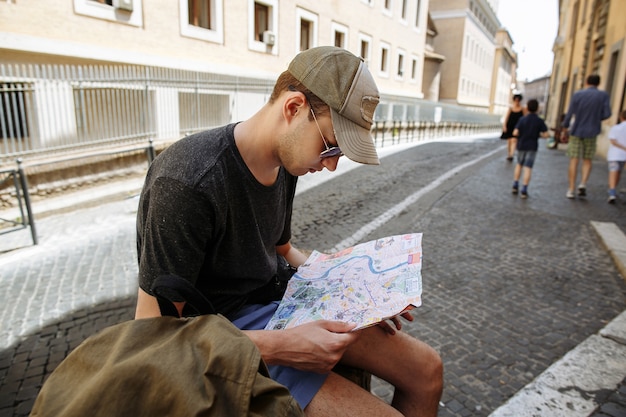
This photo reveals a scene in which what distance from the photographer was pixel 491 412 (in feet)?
7.89

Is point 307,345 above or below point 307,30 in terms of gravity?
below

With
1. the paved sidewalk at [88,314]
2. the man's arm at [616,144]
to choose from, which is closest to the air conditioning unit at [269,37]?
the paved sidewalk at [88,314]

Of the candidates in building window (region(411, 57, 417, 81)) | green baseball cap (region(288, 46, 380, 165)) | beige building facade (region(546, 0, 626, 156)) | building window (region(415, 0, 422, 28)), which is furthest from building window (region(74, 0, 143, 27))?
building window (region(415, 0, 422, 28))

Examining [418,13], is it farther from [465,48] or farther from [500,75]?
[500,75]

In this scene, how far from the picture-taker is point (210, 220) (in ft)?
4.67

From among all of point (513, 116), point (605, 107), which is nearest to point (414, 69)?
point (513, 116)

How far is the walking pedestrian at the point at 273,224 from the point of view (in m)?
1.36

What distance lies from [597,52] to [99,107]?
1662 centimetres

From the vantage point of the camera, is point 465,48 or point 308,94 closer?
point 308,94

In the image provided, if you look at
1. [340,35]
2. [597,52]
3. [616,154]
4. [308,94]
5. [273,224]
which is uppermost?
[340,35]

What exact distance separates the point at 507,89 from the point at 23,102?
76128 mm

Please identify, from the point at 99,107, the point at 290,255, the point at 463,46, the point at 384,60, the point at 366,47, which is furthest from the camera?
the point at 463,46

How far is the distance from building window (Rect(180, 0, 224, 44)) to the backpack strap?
43.5 ft

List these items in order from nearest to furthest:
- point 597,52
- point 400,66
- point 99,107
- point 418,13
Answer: point 99,107 < point 597,52 < point 400,66 < point 418,13
